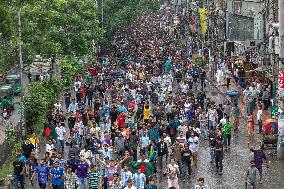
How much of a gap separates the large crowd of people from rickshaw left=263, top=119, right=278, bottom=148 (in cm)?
155

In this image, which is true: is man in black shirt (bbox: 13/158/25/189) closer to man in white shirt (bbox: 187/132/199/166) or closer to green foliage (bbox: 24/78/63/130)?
man in white shirt (bbox: 187/132/199/166)

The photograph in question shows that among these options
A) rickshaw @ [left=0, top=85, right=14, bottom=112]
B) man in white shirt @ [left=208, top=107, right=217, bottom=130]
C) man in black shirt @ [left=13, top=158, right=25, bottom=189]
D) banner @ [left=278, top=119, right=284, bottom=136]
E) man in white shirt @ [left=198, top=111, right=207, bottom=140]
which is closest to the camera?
man in black shirt @ [left=13, top=158, right=25, bottom=189]

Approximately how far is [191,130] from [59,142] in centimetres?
535

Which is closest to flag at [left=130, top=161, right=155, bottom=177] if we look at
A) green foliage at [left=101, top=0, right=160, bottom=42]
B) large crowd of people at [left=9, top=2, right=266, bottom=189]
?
large crowd of people at [left=9, top=2, right=266, bottom=189]

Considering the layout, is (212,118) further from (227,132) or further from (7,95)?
(7,95)

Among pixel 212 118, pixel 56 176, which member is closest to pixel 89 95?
pixel 212 118

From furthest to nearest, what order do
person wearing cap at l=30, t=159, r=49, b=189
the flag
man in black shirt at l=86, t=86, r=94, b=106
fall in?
man in black shirt at l=86, t=86, r=94, b=106 → person wearing cap at l=30, t=159, r=49, b=189 → the flag

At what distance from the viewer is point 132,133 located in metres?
26.3

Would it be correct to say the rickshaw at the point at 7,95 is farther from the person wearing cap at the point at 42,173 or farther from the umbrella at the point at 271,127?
the person wearing cap at the point at 42,173

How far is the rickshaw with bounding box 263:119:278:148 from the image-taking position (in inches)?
1108

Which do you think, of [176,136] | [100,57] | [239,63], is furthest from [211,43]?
[176,136]

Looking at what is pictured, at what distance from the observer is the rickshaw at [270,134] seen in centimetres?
2814

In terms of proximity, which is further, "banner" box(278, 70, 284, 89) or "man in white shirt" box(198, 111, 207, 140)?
"man in white shirt" box(198, 111, 207, 140)

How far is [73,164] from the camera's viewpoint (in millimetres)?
22750
